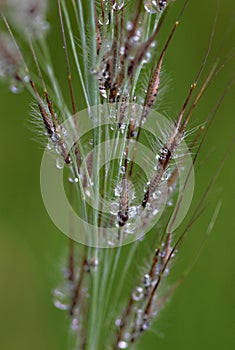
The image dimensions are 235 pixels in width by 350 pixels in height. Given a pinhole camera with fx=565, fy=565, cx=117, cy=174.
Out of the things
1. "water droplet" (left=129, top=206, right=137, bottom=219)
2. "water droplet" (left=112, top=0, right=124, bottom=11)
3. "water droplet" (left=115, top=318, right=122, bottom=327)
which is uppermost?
"water droplet" (left=112, top=0, right=124, bottom=11)

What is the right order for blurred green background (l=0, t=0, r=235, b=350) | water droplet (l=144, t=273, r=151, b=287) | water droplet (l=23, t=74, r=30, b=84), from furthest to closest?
blurred green background (l=0, t=0, r=235, b=350) → water droplet (l=144, t=273, r=151, b=287) → water droplet (l=23, t=74, r=30, b=84)

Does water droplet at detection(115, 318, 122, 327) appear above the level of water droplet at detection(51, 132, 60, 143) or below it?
below

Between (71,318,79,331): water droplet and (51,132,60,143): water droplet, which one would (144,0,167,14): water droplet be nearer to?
(51,132,60,143): water droplet

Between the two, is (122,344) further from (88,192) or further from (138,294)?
(88,192)

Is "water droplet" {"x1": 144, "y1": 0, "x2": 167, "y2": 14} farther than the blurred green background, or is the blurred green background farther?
the blurred green background

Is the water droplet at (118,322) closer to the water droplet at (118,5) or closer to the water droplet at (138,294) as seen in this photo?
the water droplet at (138,294)

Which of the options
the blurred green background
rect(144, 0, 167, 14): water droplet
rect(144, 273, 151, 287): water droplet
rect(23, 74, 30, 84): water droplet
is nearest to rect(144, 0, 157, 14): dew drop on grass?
rect(144, 0, 167, 14): water droplet
